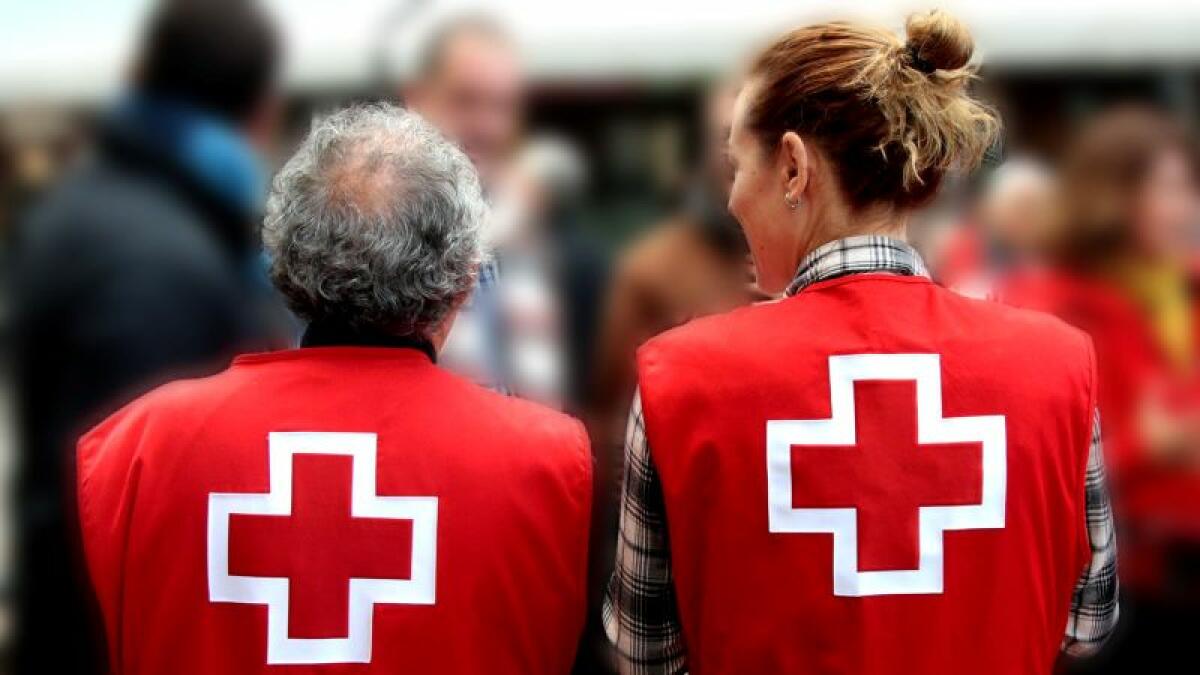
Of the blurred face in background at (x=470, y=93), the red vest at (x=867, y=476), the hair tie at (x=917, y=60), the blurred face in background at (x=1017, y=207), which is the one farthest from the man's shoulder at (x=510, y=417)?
the blurred face in background at (x=1017, y=207)

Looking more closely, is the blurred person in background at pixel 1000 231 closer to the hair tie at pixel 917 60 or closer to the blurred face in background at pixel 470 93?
the blurred face in background at pixel 470 93

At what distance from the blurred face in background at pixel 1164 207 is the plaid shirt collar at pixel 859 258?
167 cm

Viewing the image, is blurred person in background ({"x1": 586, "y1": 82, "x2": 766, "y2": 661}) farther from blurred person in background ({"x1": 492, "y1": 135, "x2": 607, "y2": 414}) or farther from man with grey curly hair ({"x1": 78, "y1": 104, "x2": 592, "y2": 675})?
man with grey curly hair ({"x1": 78, "y1": 104, "x2": 592, "y2": 675})

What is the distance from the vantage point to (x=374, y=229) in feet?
5.10

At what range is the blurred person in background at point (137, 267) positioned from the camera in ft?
6.73

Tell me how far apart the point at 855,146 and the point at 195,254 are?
40.3 inches

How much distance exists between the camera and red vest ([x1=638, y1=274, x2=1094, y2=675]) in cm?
151

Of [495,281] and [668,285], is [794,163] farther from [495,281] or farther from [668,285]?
[668,285]

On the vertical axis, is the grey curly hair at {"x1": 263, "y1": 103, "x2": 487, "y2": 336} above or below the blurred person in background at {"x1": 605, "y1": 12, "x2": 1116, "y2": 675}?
above

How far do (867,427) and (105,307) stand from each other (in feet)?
3.70

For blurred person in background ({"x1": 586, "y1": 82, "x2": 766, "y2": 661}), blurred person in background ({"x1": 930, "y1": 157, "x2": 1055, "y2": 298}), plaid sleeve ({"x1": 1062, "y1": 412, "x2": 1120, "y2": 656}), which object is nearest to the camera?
plaid sleeve ({"x1": 1062, "y1": 412, "x2": 1120, "y2": 656})

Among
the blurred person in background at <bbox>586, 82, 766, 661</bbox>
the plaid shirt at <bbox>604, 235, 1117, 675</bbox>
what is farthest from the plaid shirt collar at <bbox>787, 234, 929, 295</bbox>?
the blurred person in background at <bbox>586, 82, 766, 661</bbox>

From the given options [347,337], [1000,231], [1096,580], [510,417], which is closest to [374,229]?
[347,337]

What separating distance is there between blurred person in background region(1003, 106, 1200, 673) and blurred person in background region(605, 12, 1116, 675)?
56.3 inches
